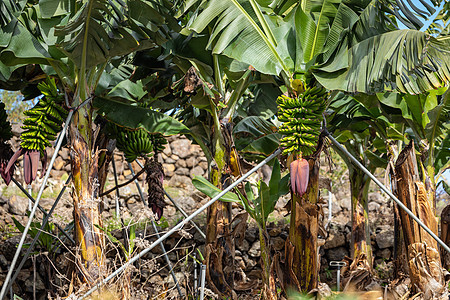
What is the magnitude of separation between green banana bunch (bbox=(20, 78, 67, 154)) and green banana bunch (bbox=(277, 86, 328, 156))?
2.17 m

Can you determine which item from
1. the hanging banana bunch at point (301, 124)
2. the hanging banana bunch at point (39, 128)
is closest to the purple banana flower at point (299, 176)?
the hanging banana bunch at point (301, 124)

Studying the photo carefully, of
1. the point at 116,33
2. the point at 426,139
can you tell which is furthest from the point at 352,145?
the point at 116,33

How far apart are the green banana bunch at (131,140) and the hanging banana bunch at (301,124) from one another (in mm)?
1773

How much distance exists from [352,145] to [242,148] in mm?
2657

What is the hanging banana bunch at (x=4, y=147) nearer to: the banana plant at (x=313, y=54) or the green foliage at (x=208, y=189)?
the green foliage at (x=208, y=189)

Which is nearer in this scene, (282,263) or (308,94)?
(308,94)

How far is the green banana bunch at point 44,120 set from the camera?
3.94 metres

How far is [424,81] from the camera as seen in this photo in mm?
4062

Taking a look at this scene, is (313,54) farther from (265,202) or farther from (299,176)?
(265,202)

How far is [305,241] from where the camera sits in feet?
12.8

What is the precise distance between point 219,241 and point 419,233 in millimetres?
2248

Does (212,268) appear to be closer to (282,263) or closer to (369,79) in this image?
(282,263)

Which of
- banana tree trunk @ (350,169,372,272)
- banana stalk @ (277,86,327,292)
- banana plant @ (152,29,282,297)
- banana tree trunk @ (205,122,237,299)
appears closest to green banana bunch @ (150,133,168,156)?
banana plant @ (152,29,282,297)

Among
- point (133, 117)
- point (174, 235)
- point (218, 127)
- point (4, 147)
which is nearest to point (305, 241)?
point (218, 127)
